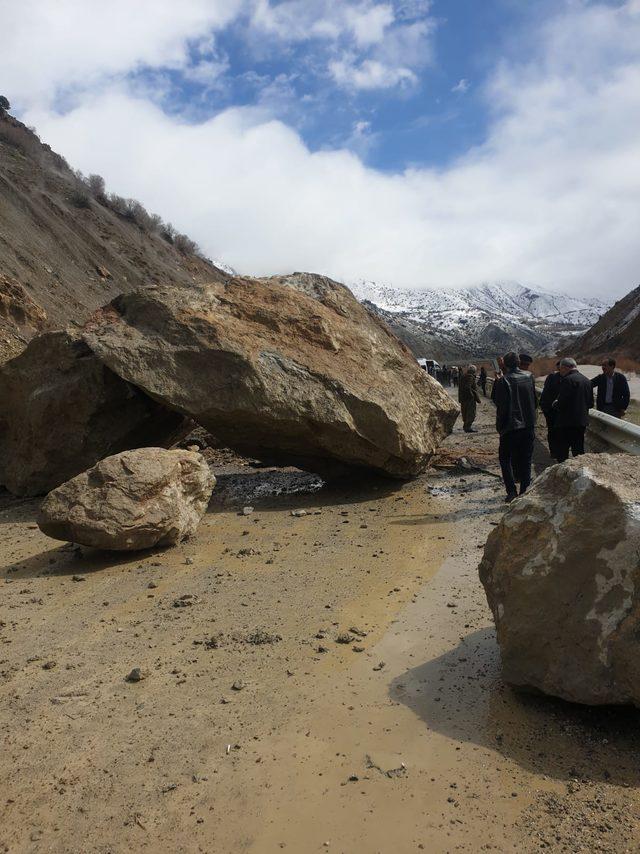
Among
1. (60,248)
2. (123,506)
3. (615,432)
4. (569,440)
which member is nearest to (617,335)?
(60,248)

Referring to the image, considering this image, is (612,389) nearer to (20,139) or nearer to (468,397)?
(468,397)

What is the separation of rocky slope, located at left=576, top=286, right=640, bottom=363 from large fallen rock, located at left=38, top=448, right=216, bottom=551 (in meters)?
32.8

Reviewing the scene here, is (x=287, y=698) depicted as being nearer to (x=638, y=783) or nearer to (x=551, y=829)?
(x=551, y=829)

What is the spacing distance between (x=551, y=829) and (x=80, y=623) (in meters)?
3.01

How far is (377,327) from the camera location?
8617 millimetres

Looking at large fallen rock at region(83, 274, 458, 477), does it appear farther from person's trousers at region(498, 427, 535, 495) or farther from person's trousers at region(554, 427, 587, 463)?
person's trousers at region(554, 427, 587, 463)

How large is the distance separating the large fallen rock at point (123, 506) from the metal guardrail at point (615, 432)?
14.6 ft

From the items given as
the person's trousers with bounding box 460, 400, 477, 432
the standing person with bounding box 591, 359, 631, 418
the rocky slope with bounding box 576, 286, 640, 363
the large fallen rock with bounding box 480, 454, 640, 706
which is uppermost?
the rocky slope with bounding box 576, 286, 640, 363

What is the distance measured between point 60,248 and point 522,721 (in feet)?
93.2

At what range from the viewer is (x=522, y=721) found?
109 inches

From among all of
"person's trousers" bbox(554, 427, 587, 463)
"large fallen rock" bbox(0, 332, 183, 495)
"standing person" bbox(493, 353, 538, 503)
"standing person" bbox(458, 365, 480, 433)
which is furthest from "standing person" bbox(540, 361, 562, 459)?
"standing person" bbox(458, 365, 480, 433)

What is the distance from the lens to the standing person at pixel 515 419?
6.56 metres

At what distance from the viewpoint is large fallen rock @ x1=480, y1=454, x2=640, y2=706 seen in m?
2.62

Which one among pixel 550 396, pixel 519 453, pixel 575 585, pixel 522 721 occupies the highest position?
pixel 550 396
